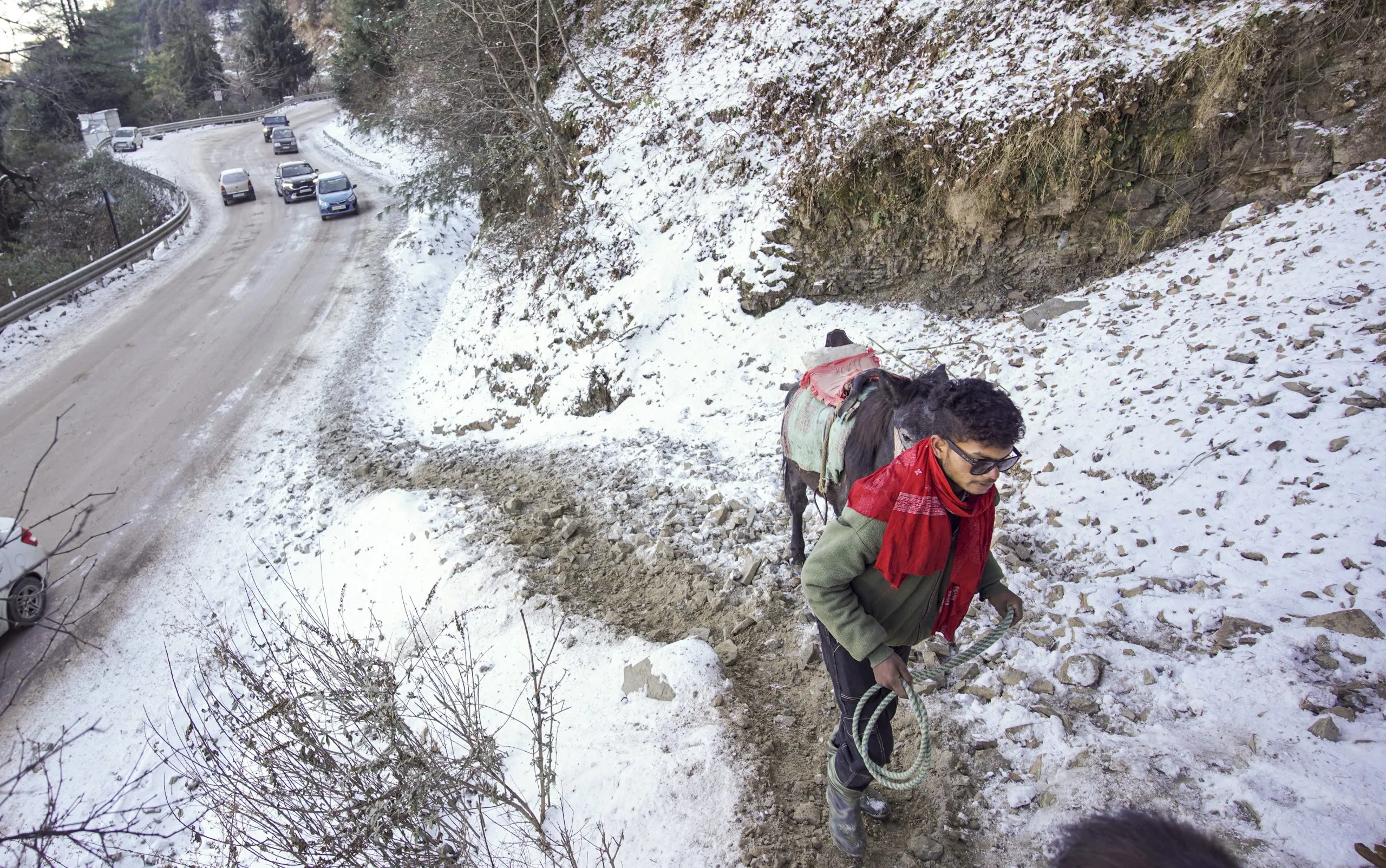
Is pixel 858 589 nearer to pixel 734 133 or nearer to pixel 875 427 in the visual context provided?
pixel 875 427

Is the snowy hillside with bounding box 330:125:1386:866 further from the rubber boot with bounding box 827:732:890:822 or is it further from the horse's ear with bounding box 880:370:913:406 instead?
the horse's ear with bounding box 880:370:913:406

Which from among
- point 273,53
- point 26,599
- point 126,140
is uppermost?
point 273,53

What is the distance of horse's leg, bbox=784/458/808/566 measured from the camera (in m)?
Result: 4.57

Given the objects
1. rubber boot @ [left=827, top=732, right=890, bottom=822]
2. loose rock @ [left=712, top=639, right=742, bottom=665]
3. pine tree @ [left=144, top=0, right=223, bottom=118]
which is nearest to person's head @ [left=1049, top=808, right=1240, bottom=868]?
rubber boot @ [left=827, top=732, right=890, bottom=822]

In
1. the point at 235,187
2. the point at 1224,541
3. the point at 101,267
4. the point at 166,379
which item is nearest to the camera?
the point at 1224,541

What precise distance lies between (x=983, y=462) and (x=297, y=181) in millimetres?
27439

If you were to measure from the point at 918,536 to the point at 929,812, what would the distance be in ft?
5.25

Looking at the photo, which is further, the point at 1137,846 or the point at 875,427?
the point at 875,427

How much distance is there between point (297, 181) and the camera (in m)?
23.4

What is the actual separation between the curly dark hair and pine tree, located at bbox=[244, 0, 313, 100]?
181 feet

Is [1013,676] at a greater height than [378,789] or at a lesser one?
lesser

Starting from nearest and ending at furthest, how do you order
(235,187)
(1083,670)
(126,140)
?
(1083,670) → (235,187) → (126,140)

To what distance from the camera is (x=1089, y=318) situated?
6.04 m

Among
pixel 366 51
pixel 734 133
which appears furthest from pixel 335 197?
pixel 734 133
